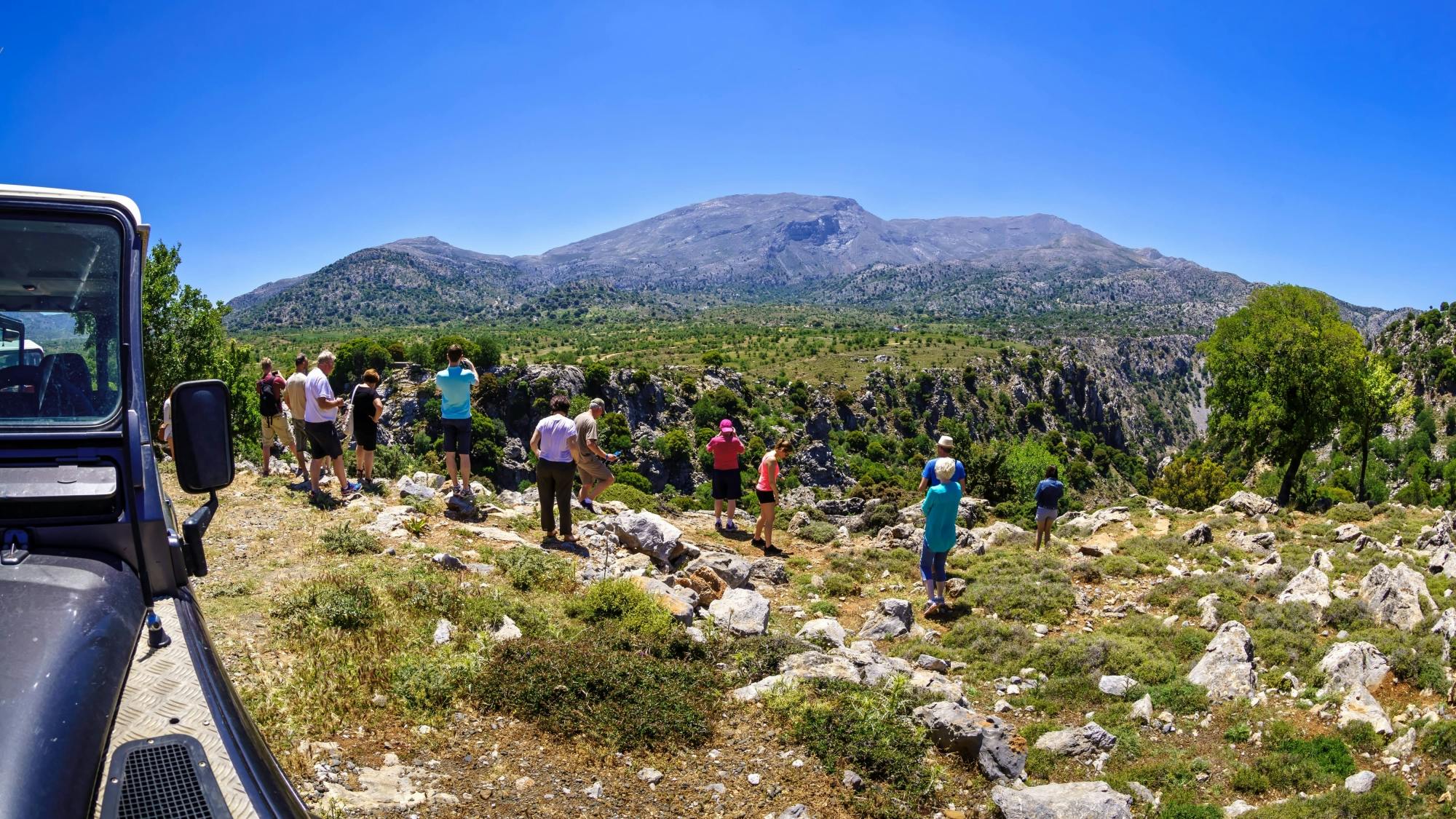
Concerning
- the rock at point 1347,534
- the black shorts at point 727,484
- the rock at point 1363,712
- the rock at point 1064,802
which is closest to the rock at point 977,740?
the rock at point 1064,802

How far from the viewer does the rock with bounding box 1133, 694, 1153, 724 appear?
24.6 ft

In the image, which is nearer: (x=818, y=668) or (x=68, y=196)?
(x=68, y=196)

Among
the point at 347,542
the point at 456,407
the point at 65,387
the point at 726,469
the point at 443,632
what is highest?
the point at 65,387

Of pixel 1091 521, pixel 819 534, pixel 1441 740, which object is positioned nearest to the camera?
pixel 1441 740

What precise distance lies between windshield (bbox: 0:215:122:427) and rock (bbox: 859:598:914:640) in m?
8.54

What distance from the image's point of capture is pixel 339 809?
171 inches

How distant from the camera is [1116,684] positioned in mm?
8180

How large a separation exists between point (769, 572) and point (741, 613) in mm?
2969

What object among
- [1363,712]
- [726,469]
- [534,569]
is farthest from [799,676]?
[726,469]

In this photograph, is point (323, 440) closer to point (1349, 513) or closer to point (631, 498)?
point (631, 498)

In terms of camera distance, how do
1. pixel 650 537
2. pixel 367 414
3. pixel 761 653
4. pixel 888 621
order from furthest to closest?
1. pixel 367 414
2. pixel 650 537
3. pixel 888 621
4. pixel 761 653

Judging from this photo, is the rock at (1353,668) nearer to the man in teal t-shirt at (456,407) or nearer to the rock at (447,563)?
the rock at (447,563)

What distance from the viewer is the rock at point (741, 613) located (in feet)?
27.2

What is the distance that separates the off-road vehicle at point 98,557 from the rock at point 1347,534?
58.0 feet
